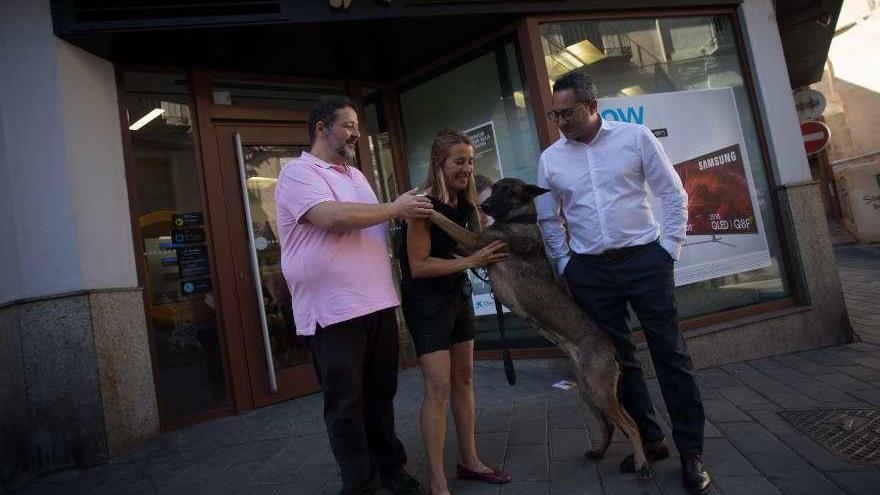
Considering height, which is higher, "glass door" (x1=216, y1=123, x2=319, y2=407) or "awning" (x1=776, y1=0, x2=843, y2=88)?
"awning" (x1=776, y1=0, x2=843, y2=88)

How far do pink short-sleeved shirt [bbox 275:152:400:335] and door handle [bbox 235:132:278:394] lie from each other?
251 centimetres

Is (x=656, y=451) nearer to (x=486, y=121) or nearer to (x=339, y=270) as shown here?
(x=339, y=270)

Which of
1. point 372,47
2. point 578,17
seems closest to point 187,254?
point 372,47

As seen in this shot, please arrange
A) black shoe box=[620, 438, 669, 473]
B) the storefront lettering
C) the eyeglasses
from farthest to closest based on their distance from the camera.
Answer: the storefront lettering
black shoe box=[620, 438, 669, 473]
the eyeglasses

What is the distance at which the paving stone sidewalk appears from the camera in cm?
289

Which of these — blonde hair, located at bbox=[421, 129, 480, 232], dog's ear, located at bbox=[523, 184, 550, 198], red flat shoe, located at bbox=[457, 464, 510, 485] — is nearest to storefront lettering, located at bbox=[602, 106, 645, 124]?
dog's ear, located at bbox=[523, 184, 550, 198]

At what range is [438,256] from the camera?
2914mm

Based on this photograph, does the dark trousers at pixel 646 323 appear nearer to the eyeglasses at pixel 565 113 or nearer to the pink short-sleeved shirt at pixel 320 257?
the eyeglasses at pixel 565 113

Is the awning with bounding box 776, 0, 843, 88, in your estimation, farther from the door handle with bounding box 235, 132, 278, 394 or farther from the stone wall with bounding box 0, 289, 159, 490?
the stone wall with bounding box 0, 289, 159, 490

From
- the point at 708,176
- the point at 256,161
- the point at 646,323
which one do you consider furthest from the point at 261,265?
the point at 708,176

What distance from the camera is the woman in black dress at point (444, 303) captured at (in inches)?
109

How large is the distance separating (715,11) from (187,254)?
20.1ft

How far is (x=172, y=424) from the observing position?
4754mm

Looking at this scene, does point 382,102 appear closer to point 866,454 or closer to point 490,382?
point 490,382
